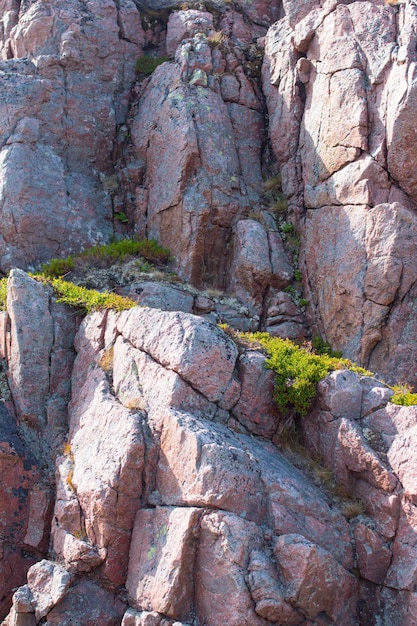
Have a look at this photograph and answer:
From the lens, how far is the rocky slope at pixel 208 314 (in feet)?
30.9

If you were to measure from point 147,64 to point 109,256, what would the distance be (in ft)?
23.3

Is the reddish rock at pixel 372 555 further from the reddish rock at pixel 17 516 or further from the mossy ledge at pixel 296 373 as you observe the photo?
the reddish rock at pixel 17 516

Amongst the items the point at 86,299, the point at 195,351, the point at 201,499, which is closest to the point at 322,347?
the point at 86,299

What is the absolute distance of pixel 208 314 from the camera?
16.1 metres

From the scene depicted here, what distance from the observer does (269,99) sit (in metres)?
19.6

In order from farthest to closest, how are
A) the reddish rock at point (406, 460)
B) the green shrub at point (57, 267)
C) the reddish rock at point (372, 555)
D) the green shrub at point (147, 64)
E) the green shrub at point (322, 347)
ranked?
the green shrub at point (147, 64) → the green shrub at point (57, 267) → the green shrub at point (322, 347) → the reddish rock at point (406, 460) → the reddish rock at point (372, 555)

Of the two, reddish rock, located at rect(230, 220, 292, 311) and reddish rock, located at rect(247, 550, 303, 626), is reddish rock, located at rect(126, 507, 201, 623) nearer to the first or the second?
reddish rock, located at rect(247, 550, 303, 626)

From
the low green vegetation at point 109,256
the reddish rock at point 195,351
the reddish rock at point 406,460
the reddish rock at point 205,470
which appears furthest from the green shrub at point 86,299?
the reddish rock at point 406,460

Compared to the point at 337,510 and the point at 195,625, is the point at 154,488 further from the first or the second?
the point at 337,510

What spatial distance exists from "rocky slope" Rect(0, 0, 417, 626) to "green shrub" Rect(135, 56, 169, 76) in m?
0.07

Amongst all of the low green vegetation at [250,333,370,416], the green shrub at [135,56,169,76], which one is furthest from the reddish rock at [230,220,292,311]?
the green shrub at [135,56,169,76]

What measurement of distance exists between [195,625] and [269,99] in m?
14.6

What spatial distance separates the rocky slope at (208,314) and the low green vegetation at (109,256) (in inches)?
18.9

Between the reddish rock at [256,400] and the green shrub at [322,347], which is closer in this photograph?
the reddish rock at [256,400]
